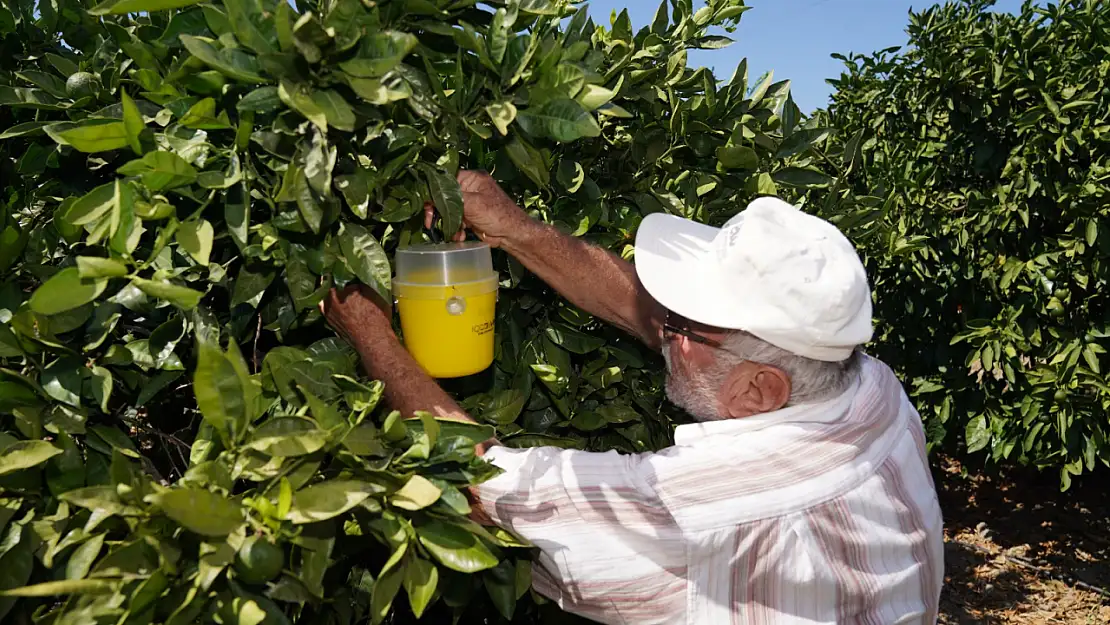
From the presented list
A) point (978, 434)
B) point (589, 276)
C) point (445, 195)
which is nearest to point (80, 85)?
point (445, 195)

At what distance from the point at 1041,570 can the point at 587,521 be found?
4341mm

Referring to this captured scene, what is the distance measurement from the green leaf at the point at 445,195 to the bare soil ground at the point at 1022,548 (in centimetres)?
392

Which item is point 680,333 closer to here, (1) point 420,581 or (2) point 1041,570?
(1) point 420,581

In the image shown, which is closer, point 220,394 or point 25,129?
point 220,394

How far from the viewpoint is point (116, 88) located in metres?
1.64

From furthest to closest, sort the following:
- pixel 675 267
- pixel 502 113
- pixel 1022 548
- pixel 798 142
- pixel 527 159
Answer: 1. pixel 1022 548
2. pixel 798 142
3. pixel 675 267
4. pixel 527 159
5. pixel 502 113

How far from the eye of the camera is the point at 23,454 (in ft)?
4.29

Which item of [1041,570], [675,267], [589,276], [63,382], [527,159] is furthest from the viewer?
[1041,570]

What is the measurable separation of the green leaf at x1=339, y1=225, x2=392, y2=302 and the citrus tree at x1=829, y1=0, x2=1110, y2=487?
2.73 meters

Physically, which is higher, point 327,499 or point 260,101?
point 260,101

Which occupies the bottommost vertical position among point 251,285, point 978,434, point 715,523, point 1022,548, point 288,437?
point 1022,548

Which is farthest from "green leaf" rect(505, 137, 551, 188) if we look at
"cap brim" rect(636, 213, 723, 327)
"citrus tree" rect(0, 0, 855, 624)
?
"cap brim" rect(636, 213, 723, 327)

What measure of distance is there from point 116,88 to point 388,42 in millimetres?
660

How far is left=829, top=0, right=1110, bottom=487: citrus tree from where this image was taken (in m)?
4.27
